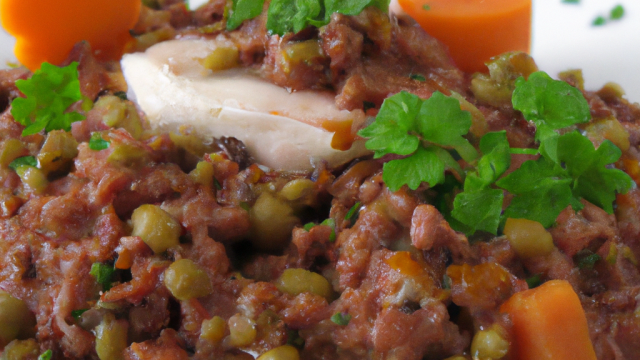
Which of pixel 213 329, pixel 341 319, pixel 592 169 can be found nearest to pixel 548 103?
pixel 592 169

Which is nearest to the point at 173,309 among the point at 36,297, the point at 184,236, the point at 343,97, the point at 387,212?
the point at 184,236

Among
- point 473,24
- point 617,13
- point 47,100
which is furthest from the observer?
point 617,13

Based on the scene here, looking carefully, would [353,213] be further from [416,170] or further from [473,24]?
[473,24]

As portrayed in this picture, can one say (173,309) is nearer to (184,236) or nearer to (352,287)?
(184,236)

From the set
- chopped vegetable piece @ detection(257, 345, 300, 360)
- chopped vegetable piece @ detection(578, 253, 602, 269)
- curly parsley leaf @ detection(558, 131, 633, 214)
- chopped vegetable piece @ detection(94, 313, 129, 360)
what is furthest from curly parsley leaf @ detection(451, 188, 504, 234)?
chopped vegetable piece @ detection(94, 313, 129, 360)

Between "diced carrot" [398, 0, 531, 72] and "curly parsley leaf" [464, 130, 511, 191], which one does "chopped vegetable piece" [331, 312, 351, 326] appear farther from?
"diced carrot" [398, 0, 531, 72]
